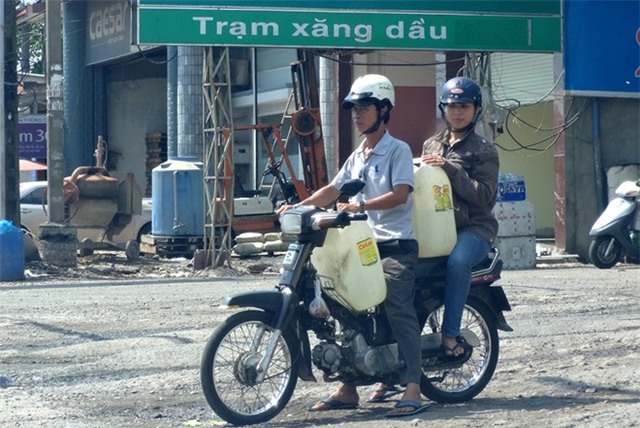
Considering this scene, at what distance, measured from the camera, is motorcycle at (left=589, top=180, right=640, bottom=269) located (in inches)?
770

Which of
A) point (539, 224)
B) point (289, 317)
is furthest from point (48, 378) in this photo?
point (539, 224)

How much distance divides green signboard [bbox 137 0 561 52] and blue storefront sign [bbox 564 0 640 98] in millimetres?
404

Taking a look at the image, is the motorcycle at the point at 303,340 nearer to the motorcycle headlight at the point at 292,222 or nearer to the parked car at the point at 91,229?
the motorcycle headlight at the point at 292,222

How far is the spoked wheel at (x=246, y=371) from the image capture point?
675 centimetres

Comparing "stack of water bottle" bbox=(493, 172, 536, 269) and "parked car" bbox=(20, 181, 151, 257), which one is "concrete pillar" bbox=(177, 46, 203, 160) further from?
"stack of water bottle" bbox=(493, 172, 536, 269)

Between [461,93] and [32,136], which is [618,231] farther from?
[32,136]

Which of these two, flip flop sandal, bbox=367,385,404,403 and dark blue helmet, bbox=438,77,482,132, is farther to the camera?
flip flop sandal, bbox=367,385,404,403

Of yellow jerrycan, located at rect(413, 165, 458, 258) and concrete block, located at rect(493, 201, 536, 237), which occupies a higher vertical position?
yellow jerrycan, located at rect(413, 165, 458, 258)

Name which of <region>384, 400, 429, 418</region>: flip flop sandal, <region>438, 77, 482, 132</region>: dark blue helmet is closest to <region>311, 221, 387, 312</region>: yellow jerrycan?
<region>384, 400, 429, 418</region>: flip flop sandal

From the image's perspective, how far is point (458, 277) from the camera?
286 inches

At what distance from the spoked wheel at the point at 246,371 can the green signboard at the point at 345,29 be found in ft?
41.7

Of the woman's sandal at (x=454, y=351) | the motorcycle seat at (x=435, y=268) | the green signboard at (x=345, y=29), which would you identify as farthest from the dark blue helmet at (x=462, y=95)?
the green signboard at (x=345, y=29)

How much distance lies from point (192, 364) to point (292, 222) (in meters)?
2.73

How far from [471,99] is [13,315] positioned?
6.95 m
